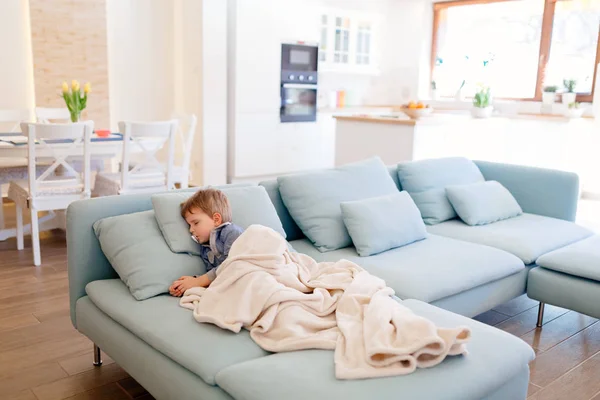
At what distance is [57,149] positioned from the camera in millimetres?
3705

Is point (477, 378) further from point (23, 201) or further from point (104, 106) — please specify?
point (104, 106)

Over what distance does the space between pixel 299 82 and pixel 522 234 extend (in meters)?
4.24

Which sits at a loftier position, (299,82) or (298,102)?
(299,82)

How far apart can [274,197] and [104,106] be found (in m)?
3.75

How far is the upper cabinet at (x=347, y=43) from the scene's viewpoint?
7.17m

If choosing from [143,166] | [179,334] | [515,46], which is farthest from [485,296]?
[515,46]

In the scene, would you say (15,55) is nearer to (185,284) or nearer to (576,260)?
(185,284)

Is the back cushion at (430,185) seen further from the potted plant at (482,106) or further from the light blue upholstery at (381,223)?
the potted plant at (482,106)

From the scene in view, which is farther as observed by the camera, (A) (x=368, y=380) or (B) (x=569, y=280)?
(B) (x=569, y=280)

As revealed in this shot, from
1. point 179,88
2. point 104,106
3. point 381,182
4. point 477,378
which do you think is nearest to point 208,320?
point 477,378

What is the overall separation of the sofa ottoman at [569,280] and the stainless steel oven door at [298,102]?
14.4 ft

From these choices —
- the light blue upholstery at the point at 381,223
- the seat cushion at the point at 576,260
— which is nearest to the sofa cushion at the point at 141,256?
the light blue upholstery at the point at 381,223

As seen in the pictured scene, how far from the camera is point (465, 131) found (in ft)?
19.8

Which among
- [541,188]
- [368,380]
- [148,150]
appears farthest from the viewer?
A: [148,150]
